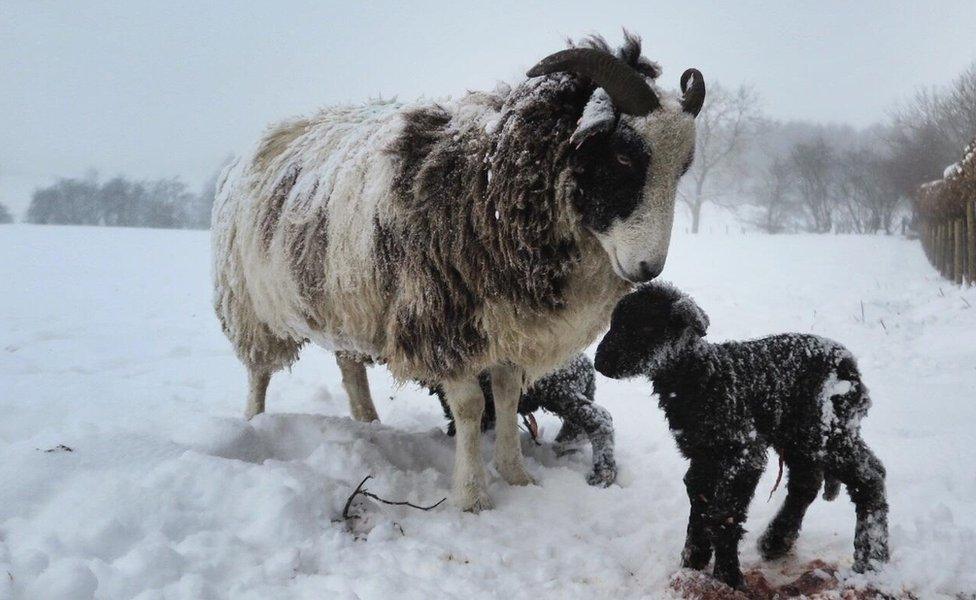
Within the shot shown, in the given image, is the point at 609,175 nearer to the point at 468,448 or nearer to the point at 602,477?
the point at 468,448

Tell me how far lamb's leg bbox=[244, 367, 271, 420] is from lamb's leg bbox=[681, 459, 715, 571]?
2915mm

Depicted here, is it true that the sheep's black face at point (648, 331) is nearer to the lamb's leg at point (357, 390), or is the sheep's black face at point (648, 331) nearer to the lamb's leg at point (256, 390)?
the lamb's leg at point (357, 390)

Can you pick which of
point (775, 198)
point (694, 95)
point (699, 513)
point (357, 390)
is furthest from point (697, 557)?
point (775, 198)

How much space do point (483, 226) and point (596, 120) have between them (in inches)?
23.9

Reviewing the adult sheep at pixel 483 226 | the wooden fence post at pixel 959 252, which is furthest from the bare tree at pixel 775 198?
the adult sheep at pixel 483 226

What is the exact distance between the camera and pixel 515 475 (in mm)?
3248

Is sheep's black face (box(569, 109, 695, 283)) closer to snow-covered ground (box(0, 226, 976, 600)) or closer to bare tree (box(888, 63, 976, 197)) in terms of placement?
snow-covered ground (box(0, 226, 976, 600))

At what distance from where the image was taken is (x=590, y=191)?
7.54ft

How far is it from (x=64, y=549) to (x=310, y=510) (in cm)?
79

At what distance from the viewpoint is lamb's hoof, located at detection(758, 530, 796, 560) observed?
2328 mm

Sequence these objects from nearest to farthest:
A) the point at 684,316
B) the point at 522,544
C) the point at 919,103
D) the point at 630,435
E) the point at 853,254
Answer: the point at 684,316, the point at 522,544, the point at 630,435, the point at 853,254, the point at 919,103

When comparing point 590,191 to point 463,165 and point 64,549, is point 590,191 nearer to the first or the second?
point 463,165

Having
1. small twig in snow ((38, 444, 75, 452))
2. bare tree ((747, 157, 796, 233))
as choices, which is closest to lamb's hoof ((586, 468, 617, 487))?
small twig in snow ((38, 444, 75, 452))

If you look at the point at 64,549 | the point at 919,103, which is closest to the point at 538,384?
the point at 64,549
